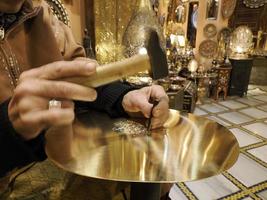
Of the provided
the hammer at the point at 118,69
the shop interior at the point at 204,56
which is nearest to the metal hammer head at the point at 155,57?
the hammer at the point at 118,69

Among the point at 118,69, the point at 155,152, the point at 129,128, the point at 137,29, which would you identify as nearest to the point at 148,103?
the point at 129,128

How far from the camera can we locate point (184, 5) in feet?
11.8

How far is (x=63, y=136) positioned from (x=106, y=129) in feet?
0.44

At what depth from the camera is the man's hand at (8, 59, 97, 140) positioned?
374 mm

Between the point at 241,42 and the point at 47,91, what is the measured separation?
13.9 feet

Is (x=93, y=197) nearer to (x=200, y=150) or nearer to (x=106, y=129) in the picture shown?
(x=106, y=129)

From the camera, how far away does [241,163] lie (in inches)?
79.5

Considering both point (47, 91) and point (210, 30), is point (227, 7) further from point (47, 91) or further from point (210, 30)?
point (47, 91)

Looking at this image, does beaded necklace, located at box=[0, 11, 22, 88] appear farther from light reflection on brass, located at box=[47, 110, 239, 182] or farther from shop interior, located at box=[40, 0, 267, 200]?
shop interior, located at box=[40, 0, 267, 200]

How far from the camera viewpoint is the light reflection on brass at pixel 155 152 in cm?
49

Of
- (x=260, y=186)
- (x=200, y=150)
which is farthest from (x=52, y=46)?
(x=260, y=186)

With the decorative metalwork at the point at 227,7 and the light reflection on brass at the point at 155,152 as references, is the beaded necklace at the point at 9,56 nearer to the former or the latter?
the light reflection on brass at the point at 155,152

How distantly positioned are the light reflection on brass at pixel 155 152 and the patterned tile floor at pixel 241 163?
1.05 m

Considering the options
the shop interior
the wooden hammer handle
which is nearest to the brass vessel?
the shop interior
